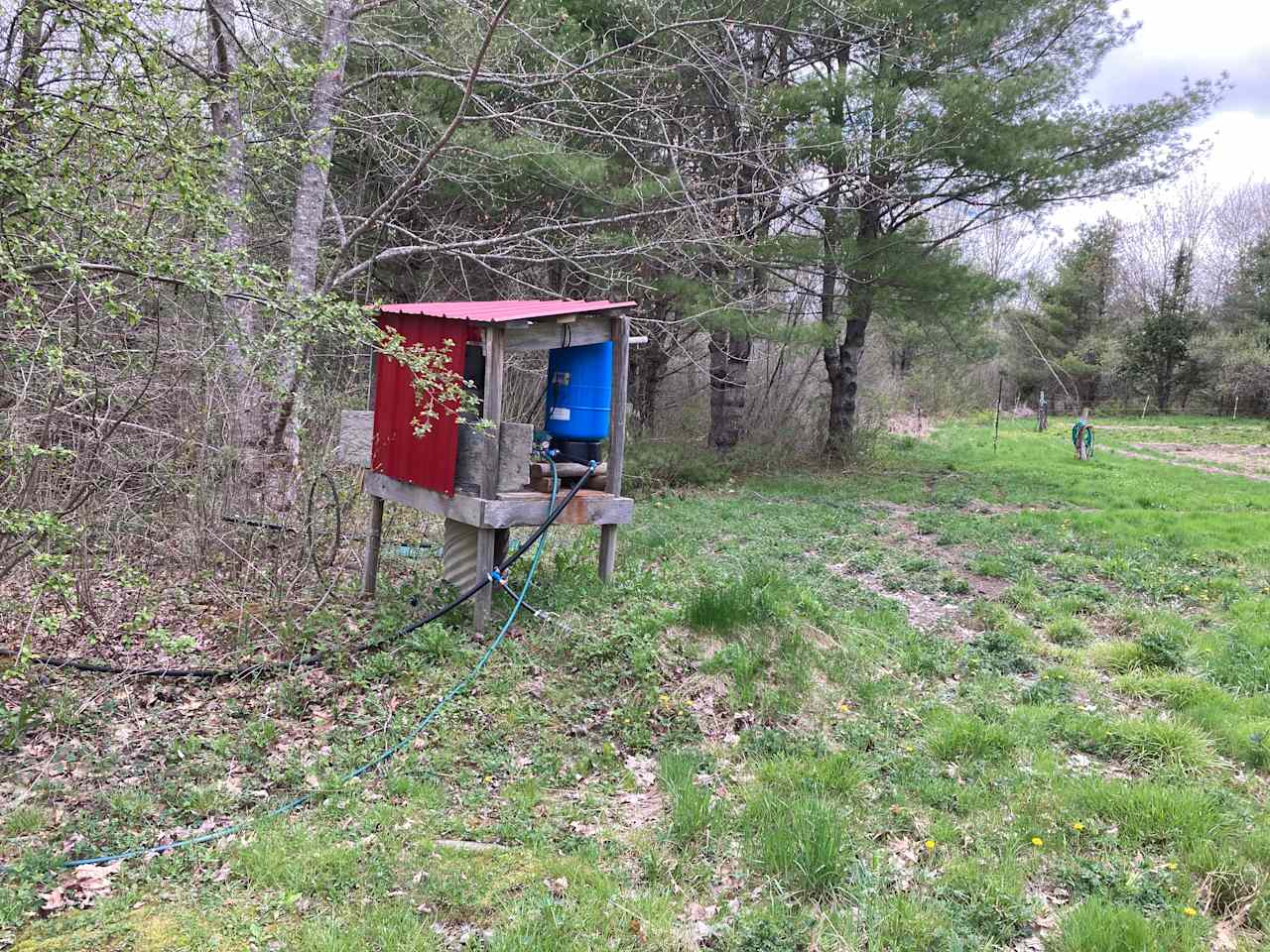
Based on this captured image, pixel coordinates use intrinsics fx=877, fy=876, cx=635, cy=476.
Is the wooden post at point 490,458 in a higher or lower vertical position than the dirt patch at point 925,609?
higher

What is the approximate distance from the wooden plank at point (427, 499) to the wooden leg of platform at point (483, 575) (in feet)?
0.45

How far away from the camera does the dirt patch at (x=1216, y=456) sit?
16.4 metres

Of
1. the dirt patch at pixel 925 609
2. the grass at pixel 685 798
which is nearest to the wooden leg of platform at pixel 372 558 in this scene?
the grass at pixel 685 798

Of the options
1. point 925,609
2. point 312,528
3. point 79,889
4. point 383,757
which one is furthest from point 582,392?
point 79,889

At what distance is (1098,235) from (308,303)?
132ft

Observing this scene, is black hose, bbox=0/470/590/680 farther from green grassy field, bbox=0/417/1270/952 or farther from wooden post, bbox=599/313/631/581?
wooden post, bbox=599/313/631/581

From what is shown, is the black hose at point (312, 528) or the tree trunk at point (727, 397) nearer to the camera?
the black hose at point (312, 528)

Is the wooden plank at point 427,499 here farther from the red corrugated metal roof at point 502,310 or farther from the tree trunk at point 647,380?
the tree trunk at point 647,380

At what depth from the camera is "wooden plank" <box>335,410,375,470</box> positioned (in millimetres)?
5953

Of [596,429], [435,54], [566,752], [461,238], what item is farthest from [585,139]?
[566,752]

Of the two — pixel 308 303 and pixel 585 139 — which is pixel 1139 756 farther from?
pixel 585 139

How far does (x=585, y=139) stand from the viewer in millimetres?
11406

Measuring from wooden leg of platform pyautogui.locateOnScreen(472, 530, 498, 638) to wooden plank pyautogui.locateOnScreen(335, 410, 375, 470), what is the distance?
1136 millimetres

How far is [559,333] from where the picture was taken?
538cm
